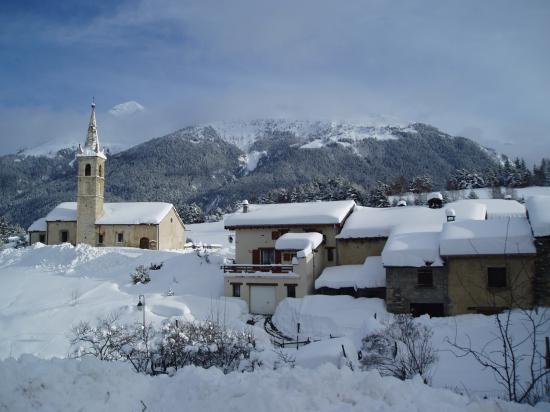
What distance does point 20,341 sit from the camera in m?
19.4

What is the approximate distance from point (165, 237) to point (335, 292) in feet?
79.6

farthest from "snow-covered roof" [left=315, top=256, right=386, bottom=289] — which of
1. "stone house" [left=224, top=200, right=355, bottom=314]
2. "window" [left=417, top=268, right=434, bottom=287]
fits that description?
"window" [left=417, top=268, right=434, bottom=287]

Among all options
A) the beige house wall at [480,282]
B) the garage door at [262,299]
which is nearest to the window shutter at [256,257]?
the garage door at [262,299]

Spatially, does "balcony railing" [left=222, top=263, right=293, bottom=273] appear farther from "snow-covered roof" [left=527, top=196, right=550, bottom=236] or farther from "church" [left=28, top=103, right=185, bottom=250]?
"church" [left=28, top=103, right=185, bottom=250]

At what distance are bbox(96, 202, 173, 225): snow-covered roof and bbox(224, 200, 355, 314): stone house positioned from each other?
1597 centimetres

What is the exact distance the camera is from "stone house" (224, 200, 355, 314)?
985 inches

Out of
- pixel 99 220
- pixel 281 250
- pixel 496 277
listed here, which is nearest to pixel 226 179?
pixel 99 220

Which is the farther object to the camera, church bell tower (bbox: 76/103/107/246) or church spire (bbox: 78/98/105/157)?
church spire (bbox: 78/98/105/157)

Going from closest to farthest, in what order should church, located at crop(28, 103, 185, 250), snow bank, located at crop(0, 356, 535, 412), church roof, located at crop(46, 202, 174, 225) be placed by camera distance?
snow bank, located at crop(0, 356, 535, 412) → church, located at crop(28, 103, 185, 250) → church roof, located at crop(46, 202, 174, 225)

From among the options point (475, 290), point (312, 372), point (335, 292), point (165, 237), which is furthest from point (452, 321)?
point (165, 237)

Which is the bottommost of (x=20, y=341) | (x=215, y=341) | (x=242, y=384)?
(x=20, y=341)

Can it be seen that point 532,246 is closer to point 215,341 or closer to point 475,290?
point 475,290

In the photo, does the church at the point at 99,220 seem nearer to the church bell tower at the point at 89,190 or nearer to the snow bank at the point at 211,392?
the church bell tower at the point at 89,190

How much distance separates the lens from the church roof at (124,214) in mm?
42403
